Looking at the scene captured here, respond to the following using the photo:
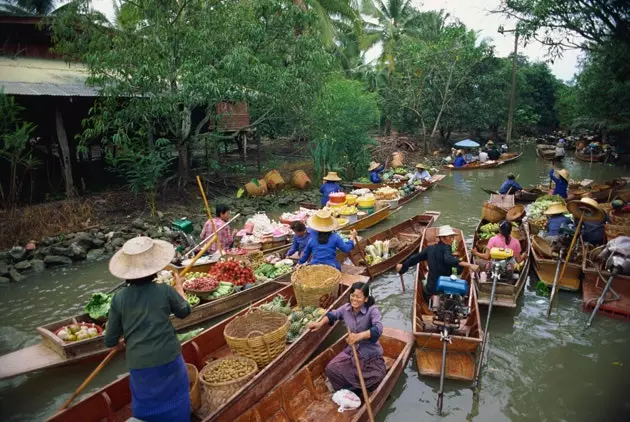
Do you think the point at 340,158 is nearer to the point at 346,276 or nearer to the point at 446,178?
the point at 446,178

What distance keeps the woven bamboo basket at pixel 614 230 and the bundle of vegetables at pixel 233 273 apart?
24.6 feet

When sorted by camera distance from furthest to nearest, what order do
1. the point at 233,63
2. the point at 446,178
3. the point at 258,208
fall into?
the point at 446,178, the point at 258,208, the point at 233,63

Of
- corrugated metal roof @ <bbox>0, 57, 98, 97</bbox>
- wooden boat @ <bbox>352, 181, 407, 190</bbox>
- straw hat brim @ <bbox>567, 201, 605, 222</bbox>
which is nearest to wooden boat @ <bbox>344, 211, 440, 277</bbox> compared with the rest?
straw hat brim @ <bbox>567, 201, 605, 222</bbox>

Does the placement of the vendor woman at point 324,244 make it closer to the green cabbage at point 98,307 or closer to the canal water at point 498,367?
the canal water at point 498,367

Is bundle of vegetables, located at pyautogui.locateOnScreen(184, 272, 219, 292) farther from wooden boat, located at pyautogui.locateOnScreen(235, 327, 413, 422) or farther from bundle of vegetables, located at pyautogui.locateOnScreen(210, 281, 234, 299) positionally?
wooden boat, located at pyautogui.locateOnScreen(235, 327, 413, 422)

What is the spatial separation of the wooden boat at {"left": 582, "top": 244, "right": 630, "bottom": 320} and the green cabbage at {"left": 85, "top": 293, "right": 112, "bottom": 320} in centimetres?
812

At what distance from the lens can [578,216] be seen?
809 cm

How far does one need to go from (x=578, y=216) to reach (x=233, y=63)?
9.04 m

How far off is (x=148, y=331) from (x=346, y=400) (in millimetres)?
2463

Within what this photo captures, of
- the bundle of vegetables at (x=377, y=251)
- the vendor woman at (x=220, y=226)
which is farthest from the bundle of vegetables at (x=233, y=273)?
the bundle of vegetables at (x=377, y=251)

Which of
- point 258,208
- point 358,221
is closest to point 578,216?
point 358,221

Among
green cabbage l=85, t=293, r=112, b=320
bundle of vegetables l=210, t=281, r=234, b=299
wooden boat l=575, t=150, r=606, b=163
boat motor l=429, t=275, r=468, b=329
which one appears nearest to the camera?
boat motor l=429, t=275, r=468, b=329

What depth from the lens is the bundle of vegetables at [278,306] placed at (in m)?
6.12

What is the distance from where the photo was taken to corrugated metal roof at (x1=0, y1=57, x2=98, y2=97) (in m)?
11.6
